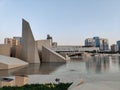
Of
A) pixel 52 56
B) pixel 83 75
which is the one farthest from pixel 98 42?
pixel 83 75

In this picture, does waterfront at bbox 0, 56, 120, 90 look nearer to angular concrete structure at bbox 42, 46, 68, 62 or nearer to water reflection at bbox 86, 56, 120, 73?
water reflection at bbox 86, 56, 120, 73

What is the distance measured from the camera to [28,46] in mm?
35062

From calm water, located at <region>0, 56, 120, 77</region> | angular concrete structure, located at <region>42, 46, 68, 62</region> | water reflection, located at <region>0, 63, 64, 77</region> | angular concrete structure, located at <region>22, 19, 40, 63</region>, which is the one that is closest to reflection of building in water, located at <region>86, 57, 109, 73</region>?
calm water, located at <region>0, 56, 120, 77</region>

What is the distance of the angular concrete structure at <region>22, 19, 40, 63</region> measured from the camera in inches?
1374

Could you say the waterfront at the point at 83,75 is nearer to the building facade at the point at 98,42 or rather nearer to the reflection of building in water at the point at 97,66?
the reflection of building in water at the point at 97,66

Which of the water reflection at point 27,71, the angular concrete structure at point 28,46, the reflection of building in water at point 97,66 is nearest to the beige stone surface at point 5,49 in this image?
the angular concrete structure at point 28,46

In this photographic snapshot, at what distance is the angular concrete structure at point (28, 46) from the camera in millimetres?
34906

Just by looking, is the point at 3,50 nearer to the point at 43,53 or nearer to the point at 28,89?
the point at 43,53

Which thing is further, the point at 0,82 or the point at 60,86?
the point at 0,82

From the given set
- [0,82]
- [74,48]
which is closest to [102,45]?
[74,48]

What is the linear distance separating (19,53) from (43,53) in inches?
215

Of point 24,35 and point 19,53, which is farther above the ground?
point 24,35

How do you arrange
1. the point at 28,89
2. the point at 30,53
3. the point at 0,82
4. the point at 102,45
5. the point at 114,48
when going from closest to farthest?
the point at 28,89 < the point at 0,82 < the point at 30,53 < the point at 114,48 < the point at 102,45

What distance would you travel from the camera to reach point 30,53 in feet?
115
